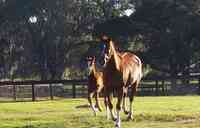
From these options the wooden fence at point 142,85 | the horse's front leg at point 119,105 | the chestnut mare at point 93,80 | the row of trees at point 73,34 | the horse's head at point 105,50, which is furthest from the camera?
the row of trees at point 73,34

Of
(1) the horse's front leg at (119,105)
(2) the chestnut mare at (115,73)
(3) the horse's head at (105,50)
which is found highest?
(3) the horse's head at (105,50)

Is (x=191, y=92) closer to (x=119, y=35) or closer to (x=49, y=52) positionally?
(x=119, y=35)

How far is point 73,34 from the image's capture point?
64.9m

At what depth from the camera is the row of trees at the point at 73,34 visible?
5388 centimetres

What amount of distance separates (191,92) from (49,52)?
86.9 ft

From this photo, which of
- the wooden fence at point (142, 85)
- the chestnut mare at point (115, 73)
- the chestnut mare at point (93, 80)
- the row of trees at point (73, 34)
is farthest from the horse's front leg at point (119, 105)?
the row of trees at point (73, 34)

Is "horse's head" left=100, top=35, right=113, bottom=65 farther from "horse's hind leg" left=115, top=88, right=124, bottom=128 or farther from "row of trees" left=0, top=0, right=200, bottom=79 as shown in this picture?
"row of trees" left=0, top=0, right=200, bottom=79

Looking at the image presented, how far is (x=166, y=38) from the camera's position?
52.6 meters

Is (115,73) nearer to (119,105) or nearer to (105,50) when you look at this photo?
(119,105)

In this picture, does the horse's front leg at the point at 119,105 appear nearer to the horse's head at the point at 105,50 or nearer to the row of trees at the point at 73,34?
the horse's head at the point at 105,50

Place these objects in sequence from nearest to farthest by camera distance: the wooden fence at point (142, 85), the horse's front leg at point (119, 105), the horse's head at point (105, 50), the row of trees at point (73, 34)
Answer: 1. the horse's head at point (105, 50)
2. the horse's front leg at point (119, 105)
3. the wooden fence at point (142, 85)
4. the row of trees at point (73, 34)

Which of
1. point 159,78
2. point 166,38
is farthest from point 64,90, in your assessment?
point 166,38

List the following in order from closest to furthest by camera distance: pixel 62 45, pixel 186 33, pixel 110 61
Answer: pixel 110 61 < pixel 186 33 < pixel 62 45

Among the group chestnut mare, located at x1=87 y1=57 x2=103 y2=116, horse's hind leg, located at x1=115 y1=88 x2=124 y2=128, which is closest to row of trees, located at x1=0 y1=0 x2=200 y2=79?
chestnut mare, located at x1=87 y1=57 x2=103 y2=116
